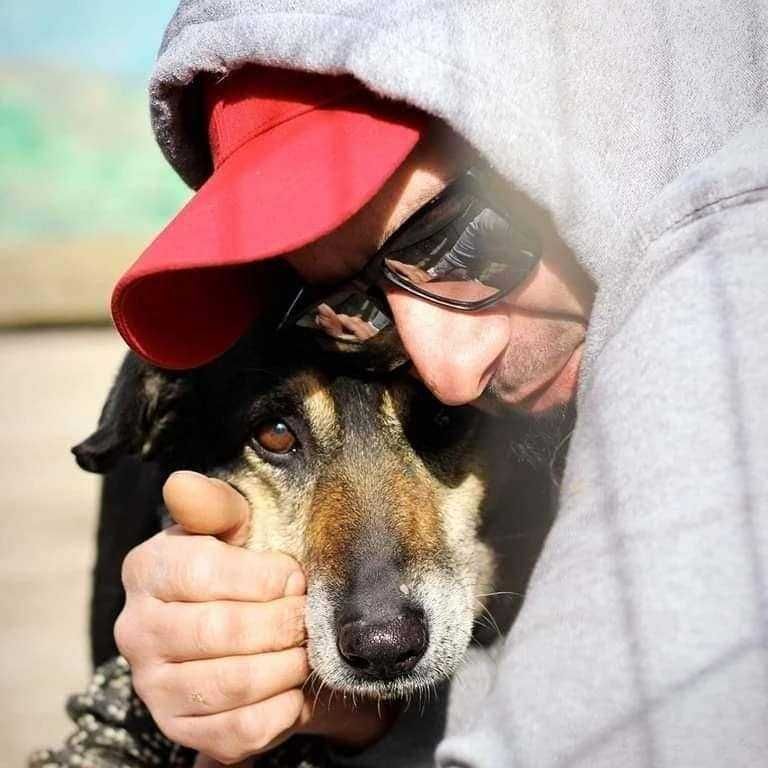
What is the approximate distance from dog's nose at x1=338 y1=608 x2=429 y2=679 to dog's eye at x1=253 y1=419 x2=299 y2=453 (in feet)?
1.43

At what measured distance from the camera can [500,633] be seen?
194 cm

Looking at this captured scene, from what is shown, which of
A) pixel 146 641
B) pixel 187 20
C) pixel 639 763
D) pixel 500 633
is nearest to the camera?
pixel 639 763

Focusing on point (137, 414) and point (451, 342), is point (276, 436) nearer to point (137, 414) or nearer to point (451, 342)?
point (137, 414)

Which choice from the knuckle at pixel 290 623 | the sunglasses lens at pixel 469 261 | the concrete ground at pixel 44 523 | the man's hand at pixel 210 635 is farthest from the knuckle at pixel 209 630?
the concrete ground at pixel 44 523

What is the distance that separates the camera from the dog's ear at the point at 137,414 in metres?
1.93

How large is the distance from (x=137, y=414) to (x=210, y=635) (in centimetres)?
60

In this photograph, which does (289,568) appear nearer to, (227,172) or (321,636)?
(321,636)

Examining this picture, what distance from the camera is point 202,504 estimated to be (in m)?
1.56

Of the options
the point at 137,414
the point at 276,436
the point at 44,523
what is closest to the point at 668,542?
the point at 276,436

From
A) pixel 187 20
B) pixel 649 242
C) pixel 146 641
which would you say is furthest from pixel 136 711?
pixel 649 242

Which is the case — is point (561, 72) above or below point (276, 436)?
above

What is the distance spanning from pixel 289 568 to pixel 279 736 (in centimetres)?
26

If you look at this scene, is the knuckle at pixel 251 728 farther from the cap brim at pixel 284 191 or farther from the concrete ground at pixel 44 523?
the concrete ground at pixel 44 523

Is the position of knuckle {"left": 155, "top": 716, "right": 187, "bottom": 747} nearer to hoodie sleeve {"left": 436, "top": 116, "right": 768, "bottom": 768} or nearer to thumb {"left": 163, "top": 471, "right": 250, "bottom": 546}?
thumb {"left": 163, "top": 471, "right": 250, "bottom": 546}
